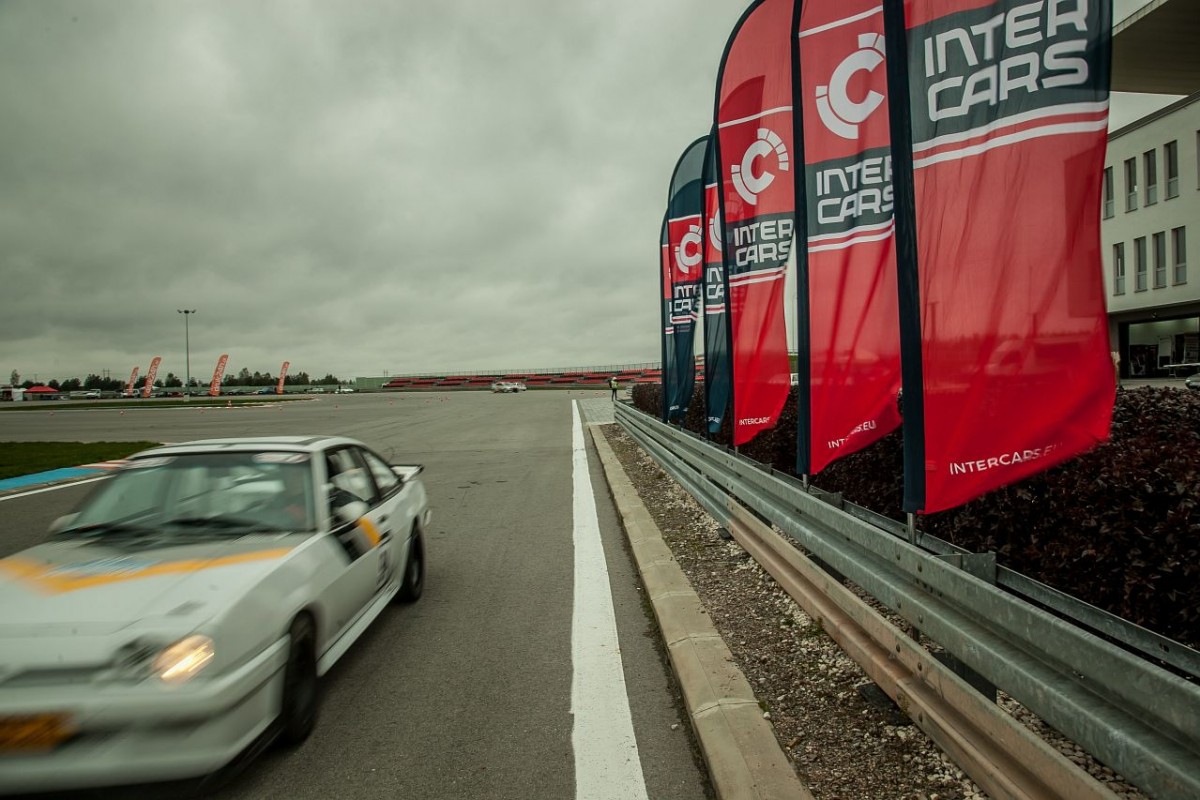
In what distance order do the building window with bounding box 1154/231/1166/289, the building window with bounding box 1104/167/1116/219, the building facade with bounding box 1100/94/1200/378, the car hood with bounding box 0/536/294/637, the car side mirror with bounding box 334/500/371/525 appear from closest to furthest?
the car hood with bounding box 0/536/294/637 < the car side mirror with bounding box 334/500/371/525 < the building facade with bounding box 1100/94/1200/378 < the building window with bounding box 1154/231/1166/289 < the building window with bounding box 1104/167/1116/219

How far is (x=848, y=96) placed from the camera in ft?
16.0

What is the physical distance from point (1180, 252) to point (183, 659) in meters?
38.9

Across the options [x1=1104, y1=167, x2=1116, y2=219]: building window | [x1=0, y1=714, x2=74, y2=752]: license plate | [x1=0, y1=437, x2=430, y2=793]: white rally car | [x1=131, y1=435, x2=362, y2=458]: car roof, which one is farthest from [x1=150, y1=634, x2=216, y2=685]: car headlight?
[x1=1104, y1=167, x2=1116, y2=219]: building window

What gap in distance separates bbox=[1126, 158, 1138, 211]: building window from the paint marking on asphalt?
35259 millimetres

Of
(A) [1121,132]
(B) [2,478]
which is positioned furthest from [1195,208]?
(B) [2,478]

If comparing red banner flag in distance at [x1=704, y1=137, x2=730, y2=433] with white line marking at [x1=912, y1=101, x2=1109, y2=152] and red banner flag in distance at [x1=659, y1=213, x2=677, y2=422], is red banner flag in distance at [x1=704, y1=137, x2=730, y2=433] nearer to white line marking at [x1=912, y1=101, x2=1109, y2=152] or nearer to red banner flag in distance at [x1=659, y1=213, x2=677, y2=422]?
red banner flag in distance at [x1=659, y1=213, x2=677, y2=422]

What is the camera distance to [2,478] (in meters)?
13.4

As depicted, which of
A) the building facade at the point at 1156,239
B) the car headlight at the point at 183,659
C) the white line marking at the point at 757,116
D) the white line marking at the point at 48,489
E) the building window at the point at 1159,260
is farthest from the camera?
the building window at the point at 1159,260

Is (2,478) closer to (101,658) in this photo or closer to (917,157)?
(101,658)

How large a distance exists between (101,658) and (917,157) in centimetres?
411

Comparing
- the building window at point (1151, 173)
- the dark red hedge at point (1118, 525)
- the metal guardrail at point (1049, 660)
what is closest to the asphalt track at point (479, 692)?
the metal guardrail at point (1049, 660)

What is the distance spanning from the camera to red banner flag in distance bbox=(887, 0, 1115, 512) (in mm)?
3045

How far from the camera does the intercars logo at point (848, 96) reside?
4.74 m

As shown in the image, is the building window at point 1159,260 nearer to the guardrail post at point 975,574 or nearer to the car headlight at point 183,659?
the guardrail post at point 975,574
